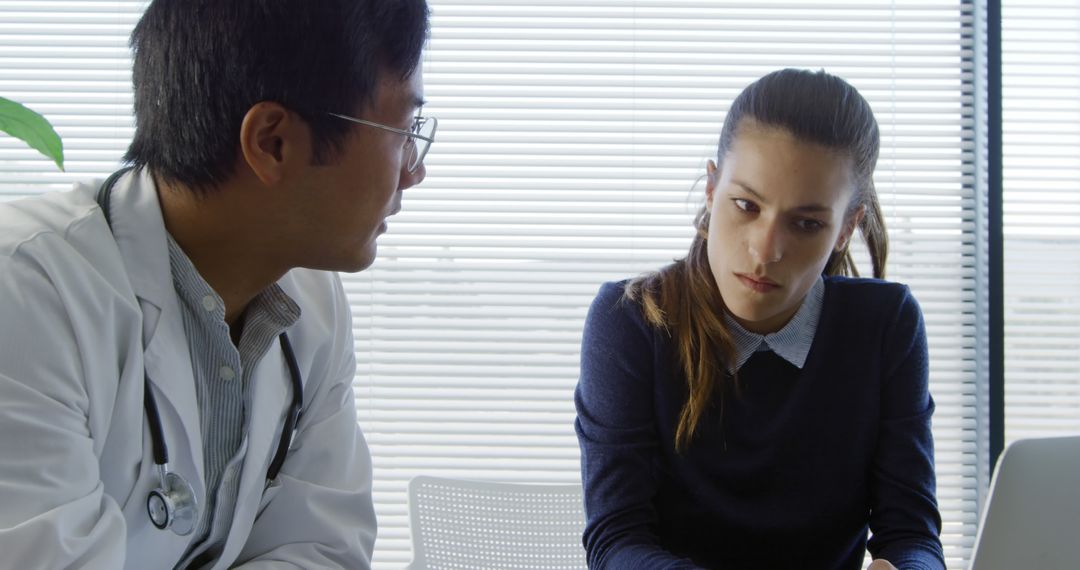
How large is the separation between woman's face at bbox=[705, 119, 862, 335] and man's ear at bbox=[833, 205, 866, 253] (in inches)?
2.1

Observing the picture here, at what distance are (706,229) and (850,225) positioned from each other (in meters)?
0.23

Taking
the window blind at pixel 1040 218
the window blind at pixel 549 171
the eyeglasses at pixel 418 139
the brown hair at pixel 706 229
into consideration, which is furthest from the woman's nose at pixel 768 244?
the window blind at pixel 1040 218

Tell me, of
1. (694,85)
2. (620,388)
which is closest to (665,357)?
(620,388)

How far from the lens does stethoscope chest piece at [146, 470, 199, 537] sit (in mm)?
965

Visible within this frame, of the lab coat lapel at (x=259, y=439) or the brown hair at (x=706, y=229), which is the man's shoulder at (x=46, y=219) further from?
the brown hair at (x=706, y=229)

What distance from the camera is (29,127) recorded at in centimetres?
100

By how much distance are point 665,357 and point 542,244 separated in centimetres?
109

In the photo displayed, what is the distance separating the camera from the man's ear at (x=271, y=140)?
0.99m

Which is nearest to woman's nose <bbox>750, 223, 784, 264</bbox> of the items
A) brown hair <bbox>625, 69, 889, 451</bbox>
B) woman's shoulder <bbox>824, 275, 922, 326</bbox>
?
brown hair <bbox>625, 69, 889, 451</bbox>

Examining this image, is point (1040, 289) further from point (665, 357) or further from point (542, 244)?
point (665, 357)

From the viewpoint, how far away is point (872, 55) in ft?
8.13

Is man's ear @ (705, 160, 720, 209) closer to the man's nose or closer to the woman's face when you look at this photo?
the woman's face

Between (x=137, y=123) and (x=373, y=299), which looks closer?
(x=137, y=123)

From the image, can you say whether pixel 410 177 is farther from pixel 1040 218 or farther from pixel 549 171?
pixel 1040 218
